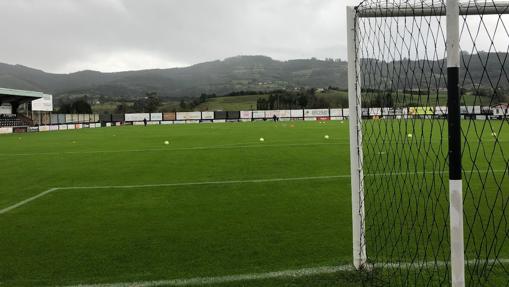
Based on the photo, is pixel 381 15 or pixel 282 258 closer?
pixel 381 15

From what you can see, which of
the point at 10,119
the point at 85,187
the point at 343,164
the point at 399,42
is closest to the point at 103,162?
the point at 85,187

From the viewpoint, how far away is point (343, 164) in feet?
38.3

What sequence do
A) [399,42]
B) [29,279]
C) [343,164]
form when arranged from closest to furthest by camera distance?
[29,279], [399,42], [343,164]

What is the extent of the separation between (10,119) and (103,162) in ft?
157

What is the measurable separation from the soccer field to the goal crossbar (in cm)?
237

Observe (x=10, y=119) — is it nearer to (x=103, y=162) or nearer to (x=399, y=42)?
(x=103, y=162)

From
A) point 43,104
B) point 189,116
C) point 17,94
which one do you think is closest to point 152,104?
point 189,116

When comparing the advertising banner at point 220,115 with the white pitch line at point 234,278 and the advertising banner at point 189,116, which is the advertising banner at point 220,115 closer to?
the advertising banner at point 189,116

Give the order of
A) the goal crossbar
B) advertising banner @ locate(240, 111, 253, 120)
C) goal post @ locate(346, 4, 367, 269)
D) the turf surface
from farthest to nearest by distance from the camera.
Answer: advertising banner @ locate(240, 111, 253, 120), the turf surface, goal post @ locate(346, 4, 367, 269), the goal crossbar

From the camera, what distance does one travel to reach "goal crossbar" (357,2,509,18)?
150 inches

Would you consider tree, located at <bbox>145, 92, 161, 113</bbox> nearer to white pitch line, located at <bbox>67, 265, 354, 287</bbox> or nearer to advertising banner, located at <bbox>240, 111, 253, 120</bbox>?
advertising banner, located at <bbox>240, 111, 253, 120</bbox>

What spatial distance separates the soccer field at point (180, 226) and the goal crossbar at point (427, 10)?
237 centimetres

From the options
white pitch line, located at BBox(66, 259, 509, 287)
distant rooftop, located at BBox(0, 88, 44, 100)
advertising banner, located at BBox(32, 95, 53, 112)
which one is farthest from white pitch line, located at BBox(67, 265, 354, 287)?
advertising banner, located at BBox(32, 95, 53, 112)

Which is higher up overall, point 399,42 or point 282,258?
point 399,42
